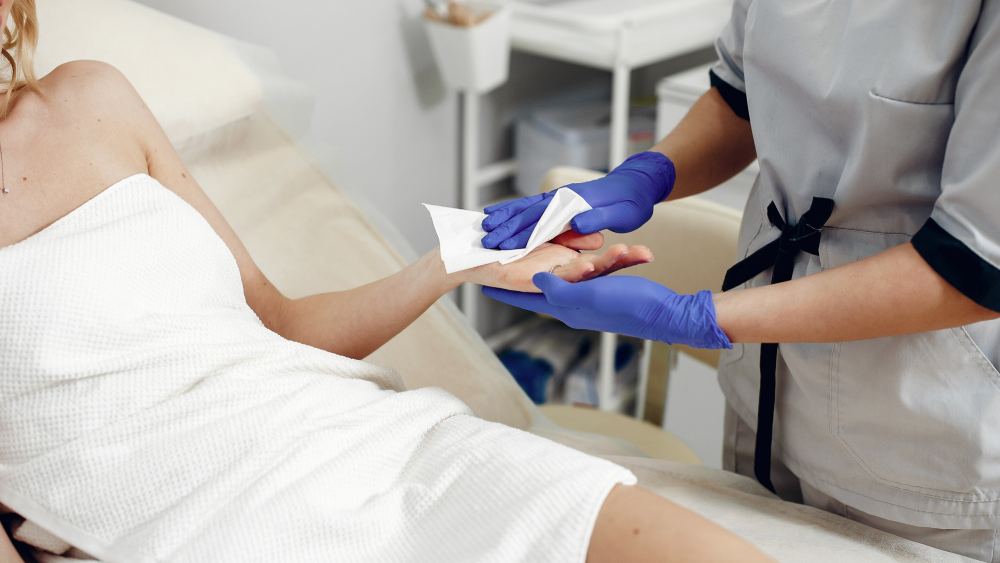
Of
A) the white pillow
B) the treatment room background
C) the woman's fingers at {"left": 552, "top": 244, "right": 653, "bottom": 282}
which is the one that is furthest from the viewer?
the treatment room background

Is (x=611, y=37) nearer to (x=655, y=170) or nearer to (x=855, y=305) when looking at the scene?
(x=655, y=170)

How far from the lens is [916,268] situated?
0.87 metres

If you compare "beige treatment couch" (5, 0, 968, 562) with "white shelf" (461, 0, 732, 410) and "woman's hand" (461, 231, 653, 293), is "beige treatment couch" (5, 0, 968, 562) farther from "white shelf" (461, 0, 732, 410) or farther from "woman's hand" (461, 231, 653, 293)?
"white shelf" (461, 0, 732, 410)

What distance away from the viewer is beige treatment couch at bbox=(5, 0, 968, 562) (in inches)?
52.7

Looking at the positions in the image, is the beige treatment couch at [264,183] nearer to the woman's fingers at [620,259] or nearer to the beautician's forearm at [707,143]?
the woman's fingers at [620,259]

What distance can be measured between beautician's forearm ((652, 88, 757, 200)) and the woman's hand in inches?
6.9

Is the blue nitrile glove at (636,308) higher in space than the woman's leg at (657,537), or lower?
higher

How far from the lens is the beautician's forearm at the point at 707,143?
1237mm

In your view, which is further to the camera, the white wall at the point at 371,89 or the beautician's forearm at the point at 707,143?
the white wall at the point at 371,89

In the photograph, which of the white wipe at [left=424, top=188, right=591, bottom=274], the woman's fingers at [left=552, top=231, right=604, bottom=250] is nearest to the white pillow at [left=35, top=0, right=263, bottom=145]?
the white wipe at [left=424, top=188, right=591, bottom=274]

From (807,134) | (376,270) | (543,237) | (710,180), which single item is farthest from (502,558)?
(376,270)

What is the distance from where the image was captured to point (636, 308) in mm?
982

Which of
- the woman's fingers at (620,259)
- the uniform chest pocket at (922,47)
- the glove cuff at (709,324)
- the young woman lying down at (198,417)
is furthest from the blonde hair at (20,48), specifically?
the uniform chest pocket at (922,47)

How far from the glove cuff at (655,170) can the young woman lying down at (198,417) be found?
0.41 ft
